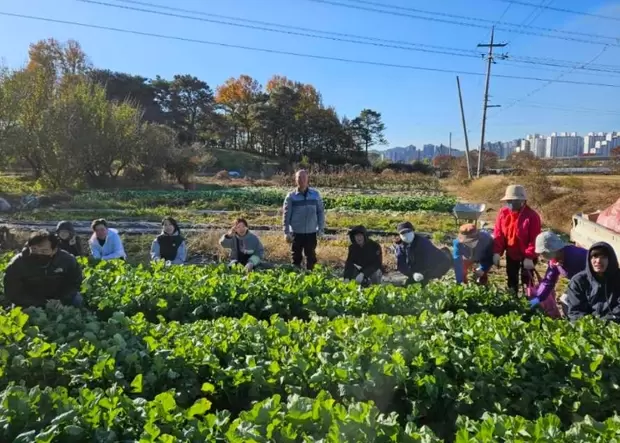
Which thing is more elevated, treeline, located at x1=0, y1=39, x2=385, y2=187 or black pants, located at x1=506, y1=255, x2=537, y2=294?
treeline, located at x1=0, y1=39, x2=385, y2=187

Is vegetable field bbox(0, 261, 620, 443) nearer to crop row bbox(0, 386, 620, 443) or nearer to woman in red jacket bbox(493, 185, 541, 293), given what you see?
crop row bbox(0, 386, 620, 443)

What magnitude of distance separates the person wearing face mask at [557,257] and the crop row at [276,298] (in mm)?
356

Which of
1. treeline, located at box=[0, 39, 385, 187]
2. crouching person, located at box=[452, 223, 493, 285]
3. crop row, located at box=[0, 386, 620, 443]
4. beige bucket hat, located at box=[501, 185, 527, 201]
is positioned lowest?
crop row, located at box=[0, 386, 620, 443]

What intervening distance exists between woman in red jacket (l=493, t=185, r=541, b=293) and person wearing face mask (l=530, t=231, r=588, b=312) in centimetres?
79

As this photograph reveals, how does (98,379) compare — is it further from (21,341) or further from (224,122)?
(224,122)

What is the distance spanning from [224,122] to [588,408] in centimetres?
4991

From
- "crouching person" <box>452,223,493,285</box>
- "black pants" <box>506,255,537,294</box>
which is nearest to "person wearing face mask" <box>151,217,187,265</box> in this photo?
"crouching person" <box>452,223,493,285</box>

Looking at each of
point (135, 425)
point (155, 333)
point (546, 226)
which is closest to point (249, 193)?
point (546, 226)

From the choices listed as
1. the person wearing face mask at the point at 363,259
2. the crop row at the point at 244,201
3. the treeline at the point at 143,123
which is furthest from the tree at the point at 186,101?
the person wearing face mask at the point at 363,259

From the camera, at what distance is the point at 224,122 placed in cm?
5022

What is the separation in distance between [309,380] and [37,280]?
11.2 feet

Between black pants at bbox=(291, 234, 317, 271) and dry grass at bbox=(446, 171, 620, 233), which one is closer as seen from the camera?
black pants at bbox=(291, 234, 317, 271)

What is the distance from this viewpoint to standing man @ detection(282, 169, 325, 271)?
6.86 metres

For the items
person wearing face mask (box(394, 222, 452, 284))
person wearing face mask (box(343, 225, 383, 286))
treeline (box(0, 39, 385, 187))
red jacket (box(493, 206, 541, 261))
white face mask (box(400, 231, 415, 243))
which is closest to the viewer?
red jacket (box(493, 206, 541, 261))
